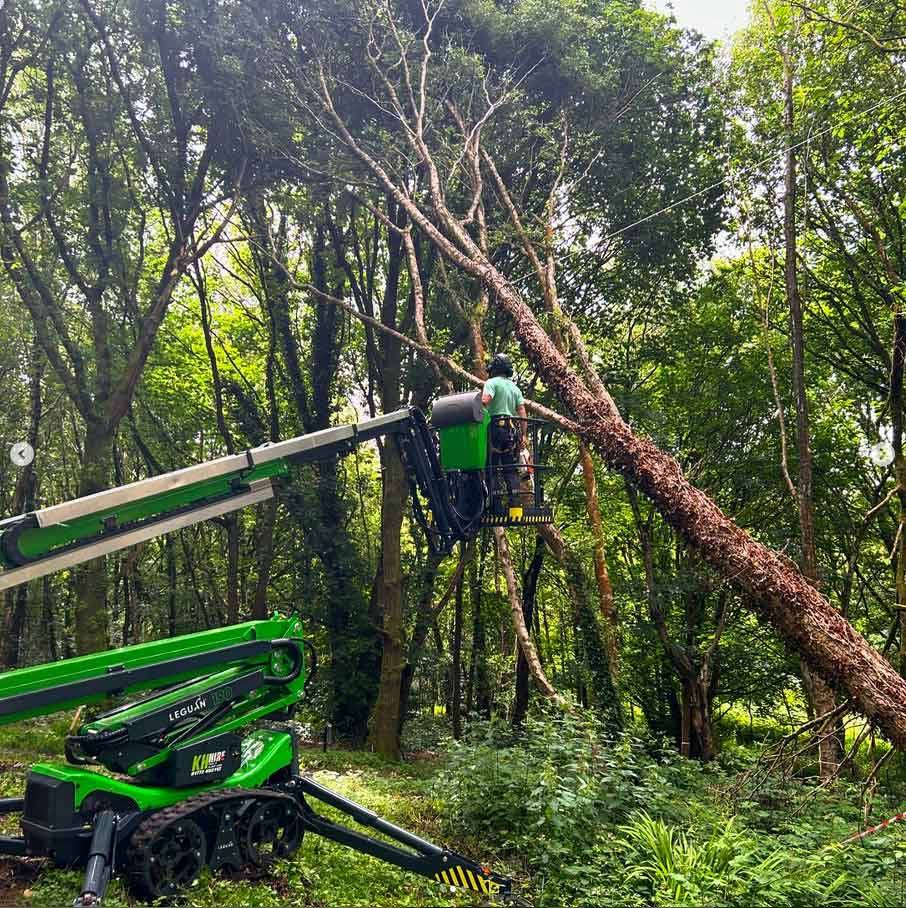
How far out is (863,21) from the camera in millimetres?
9414

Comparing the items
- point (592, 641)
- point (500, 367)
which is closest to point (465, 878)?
point (500, 367)

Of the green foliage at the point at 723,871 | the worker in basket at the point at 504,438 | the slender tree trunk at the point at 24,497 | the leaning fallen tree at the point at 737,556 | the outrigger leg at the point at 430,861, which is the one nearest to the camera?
the green foliage at the point at 723,871

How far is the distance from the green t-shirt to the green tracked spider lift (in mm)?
372

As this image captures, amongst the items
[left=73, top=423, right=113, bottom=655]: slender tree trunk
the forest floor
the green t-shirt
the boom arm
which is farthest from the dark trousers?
[left=73, top=423, right=113, bottom=655]: slender tree trunk

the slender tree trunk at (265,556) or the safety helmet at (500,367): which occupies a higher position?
the safety helmet at (500,367)

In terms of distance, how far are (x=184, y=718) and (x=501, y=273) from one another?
39.1ft

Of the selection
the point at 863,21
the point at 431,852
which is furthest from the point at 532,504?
the point at 863,21

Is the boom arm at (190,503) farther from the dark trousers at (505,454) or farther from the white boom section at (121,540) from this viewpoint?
the dark trousers at (505,454)

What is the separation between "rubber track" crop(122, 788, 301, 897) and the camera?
4.60 meters

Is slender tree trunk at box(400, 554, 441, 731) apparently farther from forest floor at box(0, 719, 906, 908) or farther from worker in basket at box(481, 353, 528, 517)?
worker in basket at box(481, 353, 528, 517)

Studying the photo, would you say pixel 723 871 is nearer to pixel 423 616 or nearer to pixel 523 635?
pixel 523 635

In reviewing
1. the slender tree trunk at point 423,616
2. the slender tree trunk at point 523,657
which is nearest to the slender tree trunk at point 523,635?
the slender tree trunk at point 423,616

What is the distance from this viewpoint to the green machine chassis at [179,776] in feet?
15.1

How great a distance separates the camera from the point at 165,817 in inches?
189
